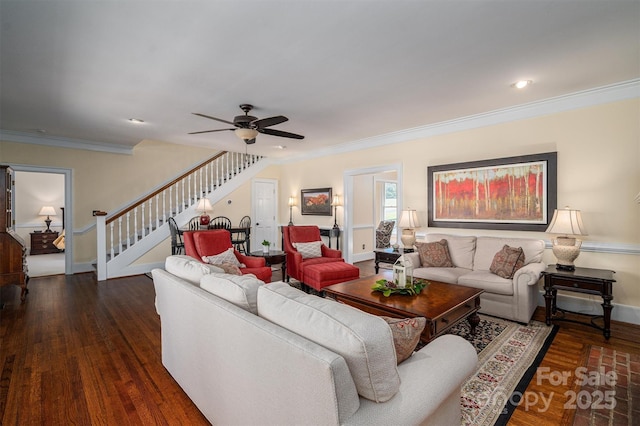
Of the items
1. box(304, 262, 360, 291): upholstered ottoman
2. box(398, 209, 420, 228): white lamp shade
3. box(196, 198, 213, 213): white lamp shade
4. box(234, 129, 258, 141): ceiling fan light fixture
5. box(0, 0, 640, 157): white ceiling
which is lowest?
box(304, 262, 360, 291): upholstered ottoman

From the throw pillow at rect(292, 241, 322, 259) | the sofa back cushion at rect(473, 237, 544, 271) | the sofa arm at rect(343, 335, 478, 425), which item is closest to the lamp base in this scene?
the sofa back cushion at rect(473, 237, 544, 271)

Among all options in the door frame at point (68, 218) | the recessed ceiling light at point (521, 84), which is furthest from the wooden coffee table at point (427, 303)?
the door frame at point (68, 218)

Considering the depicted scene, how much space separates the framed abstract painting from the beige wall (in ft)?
0.40

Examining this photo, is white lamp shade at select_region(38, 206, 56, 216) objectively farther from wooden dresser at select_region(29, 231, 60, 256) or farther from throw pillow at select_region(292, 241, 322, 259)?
throw pillow at select_region(292, 241, 322, 259)

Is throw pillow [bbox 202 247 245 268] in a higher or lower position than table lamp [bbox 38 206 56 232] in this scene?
lower

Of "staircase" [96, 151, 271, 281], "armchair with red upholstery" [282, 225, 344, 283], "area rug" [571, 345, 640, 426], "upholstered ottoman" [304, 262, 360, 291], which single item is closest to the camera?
"area rug" [571, 345, 640, 426]

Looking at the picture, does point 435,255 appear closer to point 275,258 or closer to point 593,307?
point 593,307

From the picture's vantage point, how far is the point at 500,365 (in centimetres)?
253

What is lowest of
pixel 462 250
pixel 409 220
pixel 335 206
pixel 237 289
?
pixel 462 250

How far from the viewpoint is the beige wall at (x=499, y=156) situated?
3455 mm

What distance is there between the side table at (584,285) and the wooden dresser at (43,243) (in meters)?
11.1

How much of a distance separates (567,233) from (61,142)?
827 cm

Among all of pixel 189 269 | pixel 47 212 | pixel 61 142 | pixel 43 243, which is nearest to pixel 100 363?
pixel 189 269

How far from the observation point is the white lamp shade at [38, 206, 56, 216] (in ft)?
28.1
